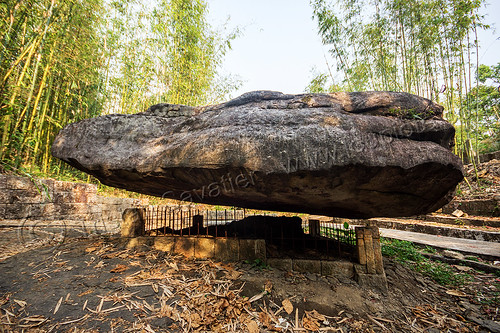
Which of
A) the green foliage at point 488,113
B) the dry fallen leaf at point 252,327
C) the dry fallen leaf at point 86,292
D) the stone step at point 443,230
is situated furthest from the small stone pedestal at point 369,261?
the green foliage at point 488,113

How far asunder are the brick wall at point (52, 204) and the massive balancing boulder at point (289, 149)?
6.17 ft

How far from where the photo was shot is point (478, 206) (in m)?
7.17

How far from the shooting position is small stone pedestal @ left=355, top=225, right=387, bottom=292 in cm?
269

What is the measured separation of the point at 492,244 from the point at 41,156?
10.5 m

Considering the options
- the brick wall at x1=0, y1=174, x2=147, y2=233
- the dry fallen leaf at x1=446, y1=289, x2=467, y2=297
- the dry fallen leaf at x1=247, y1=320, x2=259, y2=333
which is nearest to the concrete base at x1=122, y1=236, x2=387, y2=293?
the dry fallen leaf at x1=247, y1=320, x2=259, y2=333

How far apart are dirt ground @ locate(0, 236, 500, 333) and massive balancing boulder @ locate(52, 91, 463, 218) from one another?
0.99 meters

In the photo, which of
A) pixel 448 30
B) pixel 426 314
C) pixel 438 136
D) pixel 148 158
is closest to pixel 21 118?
pixel 148 158

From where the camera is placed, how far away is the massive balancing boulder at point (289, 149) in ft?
7.10

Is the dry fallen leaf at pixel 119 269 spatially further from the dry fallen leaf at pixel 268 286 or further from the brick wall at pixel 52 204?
the brick wall at pixel 52 204

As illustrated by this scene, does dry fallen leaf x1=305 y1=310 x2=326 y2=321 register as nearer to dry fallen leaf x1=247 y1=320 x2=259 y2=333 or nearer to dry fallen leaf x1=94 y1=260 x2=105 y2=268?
dry fallen leaf x1=247 y1=320 x2=259 y2=333

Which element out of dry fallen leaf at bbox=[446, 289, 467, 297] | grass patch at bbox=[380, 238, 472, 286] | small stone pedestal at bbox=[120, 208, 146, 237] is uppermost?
small stone pedestal at bbox=[120, 208, 146, 237]

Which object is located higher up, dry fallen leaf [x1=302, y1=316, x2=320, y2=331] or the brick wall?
the brick wall

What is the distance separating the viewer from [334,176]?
2230mm

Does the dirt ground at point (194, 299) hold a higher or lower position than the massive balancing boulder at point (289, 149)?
lower
